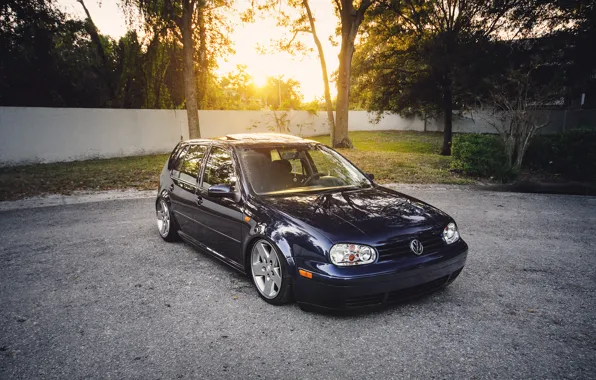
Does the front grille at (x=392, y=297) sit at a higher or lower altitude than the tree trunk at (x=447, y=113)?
lower

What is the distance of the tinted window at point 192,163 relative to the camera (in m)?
4.87

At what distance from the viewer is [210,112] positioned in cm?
2033

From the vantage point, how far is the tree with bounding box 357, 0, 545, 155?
16.6m

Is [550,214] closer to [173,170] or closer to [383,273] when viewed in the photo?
[383,273]

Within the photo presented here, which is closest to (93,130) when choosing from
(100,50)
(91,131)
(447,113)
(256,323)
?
(91,131)

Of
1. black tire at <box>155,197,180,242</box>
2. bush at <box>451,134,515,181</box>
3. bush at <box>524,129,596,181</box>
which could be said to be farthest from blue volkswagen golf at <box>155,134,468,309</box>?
bush at <box>524,129,596,181</box>

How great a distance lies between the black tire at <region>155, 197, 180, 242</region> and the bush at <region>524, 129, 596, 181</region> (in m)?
10.9

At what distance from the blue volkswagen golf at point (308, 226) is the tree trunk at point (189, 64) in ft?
39.6

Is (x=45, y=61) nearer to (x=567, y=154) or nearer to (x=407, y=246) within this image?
(x=407, y=246)

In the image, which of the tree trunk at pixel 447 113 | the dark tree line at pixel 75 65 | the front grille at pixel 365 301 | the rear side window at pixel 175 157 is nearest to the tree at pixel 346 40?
the tree trunk at pixel 447 113

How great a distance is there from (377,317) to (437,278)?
629mm

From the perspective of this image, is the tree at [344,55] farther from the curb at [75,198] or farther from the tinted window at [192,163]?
the tinted window at [192,163]

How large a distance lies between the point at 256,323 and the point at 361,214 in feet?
4.40

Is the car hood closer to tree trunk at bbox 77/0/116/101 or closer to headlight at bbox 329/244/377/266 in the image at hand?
headlight at bbox 329/244/377/266
